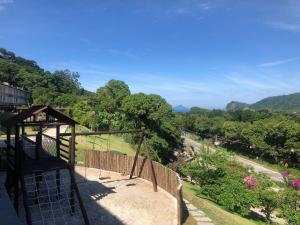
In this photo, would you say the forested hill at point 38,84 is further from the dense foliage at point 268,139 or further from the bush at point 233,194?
the bush at point 233,194

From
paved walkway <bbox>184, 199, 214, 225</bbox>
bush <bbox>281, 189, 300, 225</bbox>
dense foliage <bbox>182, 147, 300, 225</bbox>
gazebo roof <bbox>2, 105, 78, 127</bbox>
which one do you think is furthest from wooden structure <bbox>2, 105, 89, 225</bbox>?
bush <bbox>281, 189, 300, 225</bbox>

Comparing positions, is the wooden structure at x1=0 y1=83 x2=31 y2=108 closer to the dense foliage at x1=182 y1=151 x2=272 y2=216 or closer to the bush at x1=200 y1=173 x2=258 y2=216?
the dense foliage at x1=182 y1=151 x2=272 y2=216

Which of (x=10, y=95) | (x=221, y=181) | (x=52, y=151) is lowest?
(x=221, y=181)

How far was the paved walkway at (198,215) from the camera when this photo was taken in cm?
1381

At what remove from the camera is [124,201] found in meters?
15.6

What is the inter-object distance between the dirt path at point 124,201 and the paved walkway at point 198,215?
2.60ft

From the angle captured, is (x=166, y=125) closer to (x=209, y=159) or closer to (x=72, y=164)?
(x=209, y=159)

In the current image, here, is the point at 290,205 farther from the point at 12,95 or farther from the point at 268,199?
the point at 12,95

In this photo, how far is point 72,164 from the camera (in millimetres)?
13828

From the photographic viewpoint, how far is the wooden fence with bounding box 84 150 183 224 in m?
16.7

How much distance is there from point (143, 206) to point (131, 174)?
455cm

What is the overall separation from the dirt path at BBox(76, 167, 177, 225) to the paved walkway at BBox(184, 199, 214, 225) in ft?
2.60

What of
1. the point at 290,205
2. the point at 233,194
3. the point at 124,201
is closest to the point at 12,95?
the point at 124,201

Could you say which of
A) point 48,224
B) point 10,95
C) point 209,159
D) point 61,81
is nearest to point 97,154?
point 209,159
